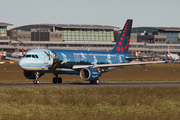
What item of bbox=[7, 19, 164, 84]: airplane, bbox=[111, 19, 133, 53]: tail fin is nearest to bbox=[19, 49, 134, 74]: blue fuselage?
bbox=[7, 19, 164, 84]: airplane

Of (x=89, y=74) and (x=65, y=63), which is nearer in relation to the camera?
(x=89, y=74)

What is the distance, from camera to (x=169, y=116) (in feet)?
53.7

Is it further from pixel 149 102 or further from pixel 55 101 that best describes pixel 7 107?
pixel 149 102

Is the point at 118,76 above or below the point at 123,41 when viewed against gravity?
below

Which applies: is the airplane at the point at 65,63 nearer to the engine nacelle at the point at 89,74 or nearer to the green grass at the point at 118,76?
the engine nacelle at the point at 89,74

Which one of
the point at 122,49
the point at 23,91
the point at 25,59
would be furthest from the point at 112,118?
the point at 122,49

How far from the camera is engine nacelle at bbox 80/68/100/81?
134ft

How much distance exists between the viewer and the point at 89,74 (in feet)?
134

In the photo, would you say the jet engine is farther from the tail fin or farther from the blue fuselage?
the tail fin

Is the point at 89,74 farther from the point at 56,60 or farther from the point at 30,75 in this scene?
the point at 30,75

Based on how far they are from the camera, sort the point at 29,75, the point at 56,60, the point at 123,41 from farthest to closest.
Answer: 1. the point at 123,41
2. the point at 29,75
3. the point at 56,60

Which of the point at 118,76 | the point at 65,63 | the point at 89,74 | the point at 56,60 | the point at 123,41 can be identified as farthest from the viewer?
the point at 118,76

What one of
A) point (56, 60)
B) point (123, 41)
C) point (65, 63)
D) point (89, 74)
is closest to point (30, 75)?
point (56, 60)

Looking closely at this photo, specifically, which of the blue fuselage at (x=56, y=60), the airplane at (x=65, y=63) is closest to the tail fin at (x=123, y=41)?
the airplane at (x=65, y=63)
